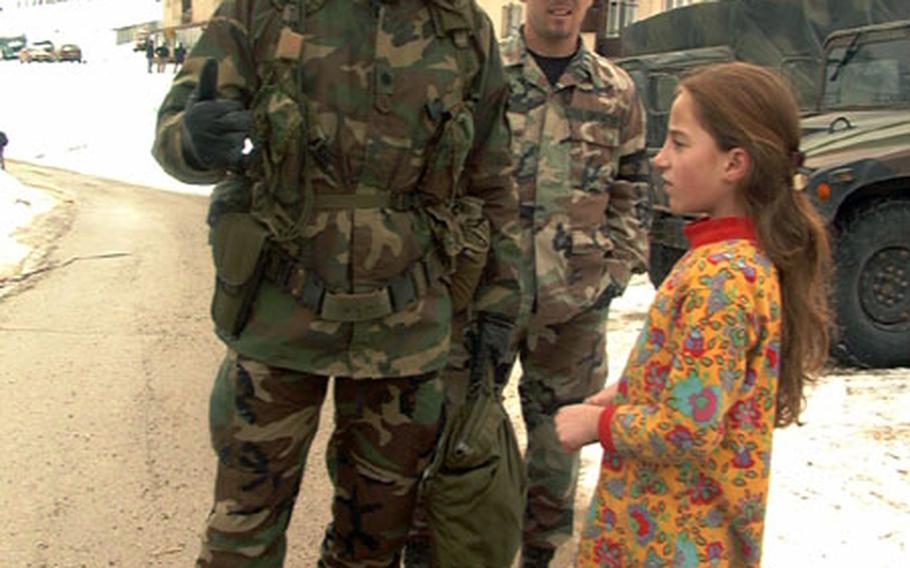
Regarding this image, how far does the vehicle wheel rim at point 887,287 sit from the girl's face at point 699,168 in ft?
12.6

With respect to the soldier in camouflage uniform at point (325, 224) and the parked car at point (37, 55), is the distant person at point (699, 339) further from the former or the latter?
the parked car at point (37, 55)

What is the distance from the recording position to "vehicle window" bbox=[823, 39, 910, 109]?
6270 millimetres

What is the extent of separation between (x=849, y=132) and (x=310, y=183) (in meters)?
4.54

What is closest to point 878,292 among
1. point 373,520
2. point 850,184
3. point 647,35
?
point 850,184

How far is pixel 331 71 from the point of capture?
6.75ft

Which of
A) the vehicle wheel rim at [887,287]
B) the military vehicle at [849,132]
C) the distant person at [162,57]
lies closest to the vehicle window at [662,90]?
the military vehicle at [849,132]

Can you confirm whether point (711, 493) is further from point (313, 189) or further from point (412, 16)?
point (412, 16)

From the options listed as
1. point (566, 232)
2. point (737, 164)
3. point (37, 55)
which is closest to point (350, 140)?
point (737, 164)

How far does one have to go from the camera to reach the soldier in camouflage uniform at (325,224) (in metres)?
2.04

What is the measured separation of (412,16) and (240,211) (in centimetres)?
55

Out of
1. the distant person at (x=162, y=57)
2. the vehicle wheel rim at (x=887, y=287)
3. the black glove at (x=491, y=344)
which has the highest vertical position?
the distant person at (x=162, y=57)

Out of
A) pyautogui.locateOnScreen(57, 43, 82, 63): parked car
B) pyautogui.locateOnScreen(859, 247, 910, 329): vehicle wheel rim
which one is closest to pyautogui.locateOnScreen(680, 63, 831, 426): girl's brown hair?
pyautogui.locateOnScreen(859, 247, 910, 329): vehicle wheel rim

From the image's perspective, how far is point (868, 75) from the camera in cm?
654

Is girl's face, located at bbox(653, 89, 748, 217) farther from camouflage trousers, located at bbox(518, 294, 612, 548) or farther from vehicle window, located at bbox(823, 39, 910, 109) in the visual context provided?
vehicle window, located at bbox(823, 39, 910, 109)
